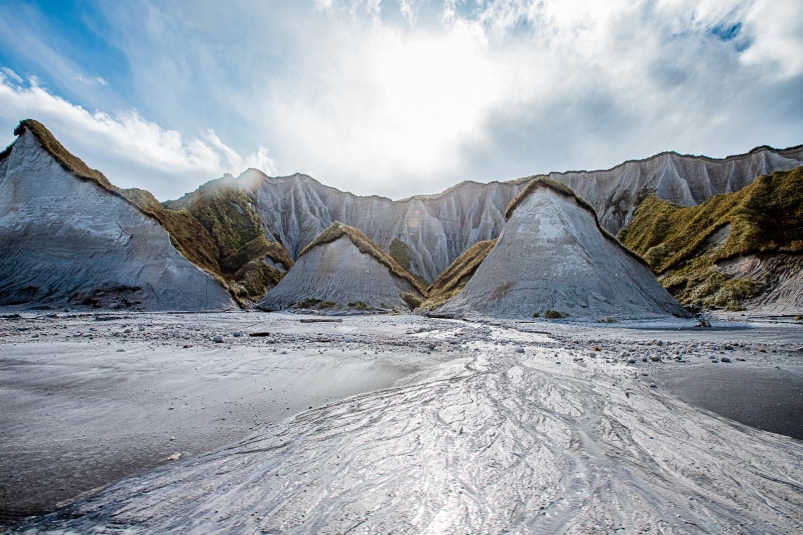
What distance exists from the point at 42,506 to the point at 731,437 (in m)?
5.23

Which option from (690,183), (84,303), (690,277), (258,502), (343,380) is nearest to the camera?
(258,502)

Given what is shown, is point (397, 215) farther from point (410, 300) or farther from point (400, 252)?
point (410, 300)

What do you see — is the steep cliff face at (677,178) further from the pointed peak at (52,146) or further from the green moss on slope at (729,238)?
the pointed peak at (52,146)

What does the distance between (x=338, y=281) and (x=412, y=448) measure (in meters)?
25.4

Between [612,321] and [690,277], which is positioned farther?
[690,277]

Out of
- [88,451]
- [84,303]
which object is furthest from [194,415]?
[84,303]

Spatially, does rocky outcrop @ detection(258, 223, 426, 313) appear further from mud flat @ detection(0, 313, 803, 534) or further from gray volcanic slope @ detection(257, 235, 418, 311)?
mud flat @ detection(0, 313, 803, 534)

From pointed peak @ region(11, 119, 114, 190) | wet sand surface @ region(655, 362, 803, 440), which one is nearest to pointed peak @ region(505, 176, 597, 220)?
wet sand surface @ region(655, 362, 803, 440)

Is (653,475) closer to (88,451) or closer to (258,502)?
(258,502)

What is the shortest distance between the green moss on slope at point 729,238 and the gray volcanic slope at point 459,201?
687 inches

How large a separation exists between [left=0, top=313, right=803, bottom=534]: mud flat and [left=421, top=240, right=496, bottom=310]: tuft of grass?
19.5 m

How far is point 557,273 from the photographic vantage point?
1928 centimetres

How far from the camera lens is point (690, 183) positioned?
49.5 meters

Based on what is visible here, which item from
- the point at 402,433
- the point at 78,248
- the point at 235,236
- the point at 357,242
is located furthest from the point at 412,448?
the point at 235,236
